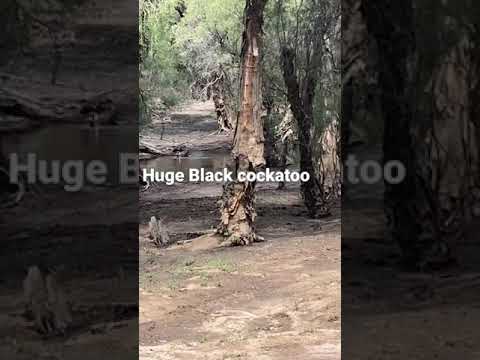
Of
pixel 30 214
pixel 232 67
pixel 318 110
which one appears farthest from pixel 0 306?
pixel 232 67

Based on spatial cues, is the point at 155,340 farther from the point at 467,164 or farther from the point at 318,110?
the point at 318,110

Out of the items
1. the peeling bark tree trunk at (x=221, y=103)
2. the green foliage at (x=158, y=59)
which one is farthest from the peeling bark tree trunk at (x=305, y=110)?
the peeling bark tree trunk at (x=221, y=103)

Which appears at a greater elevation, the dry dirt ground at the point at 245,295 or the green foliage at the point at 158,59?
the green foliage at the point at 158,59

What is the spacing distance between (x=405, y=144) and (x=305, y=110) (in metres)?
7.60

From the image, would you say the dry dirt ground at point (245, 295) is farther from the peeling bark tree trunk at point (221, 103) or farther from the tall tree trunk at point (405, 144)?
the peeling bark tree trunk at point (221, 103)

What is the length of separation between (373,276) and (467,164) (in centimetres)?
62

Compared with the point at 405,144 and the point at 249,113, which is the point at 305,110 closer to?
the point at 249,113

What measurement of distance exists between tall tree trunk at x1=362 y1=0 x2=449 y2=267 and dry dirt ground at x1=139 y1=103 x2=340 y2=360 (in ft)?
10.3

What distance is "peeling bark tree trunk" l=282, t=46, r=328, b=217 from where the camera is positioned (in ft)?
33.5

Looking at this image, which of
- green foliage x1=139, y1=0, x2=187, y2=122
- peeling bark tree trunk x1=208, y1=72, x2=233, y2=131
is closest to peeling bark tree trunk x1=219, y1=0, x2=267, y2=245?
green foliage x1=139, y1=0, x2=187, y2=122

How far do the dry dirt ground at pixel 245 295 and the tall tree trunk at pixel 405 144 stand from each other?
10.3 ft

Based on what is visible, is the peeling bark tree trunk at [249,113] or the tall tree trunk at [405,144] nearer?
the tall tree trunk at [405,144]

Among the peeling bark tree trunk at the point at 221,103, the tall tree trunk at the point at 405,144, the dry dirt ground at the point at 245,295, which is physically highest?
the peeling bark tree trunk at the point at 221,103

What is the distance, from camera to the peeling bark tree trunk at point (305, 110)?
10203 millimetres
